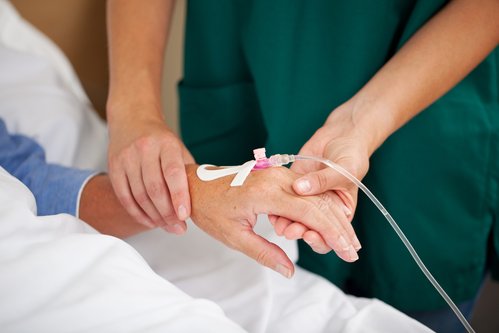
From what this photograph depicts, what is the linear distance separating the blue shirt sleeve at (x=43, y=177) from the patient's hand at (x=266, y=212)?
0.95 feet

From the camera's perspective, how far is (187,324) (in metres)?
0.69

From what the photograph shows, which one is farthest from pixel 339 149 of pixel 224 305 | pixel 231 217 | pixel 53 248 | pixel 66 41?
pixel 66 41

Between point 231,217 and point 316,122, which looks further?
point 316,122

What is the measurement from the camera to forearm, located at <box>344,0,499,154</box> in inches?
39.2

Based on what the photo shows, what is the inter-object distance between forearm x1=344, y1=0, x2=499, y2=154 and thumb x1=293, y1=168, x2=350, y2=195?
0.17 metres

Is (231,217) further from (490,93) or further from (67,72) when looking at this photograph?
(67,72)

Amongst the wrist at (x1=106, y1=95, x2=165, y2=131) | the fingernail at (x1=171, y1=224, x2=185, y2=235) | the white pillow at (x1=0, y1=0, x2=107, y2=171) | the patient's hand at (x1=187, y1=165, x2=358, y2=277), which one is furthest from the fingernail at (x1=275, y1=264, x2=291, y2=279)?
the white pillow at (x1=0, y1=0, x2=107, y2=171)

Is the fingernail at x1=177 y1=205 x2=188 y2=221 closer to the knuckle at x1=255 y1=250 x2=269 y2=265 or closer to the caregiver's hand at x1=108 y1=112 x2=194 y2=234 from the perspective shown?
the caregiver's hand at x1=108 y1=112 x2=194 y2=234

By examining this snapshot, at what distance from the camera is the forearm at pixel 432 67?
100 cm

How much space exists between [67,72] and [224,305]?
3.19 feet

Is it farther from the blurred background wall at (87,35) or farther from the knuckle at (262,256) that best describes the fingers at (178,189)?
the blurred background wall at (87,35)

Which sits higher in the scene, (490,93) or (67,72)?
(490,93)

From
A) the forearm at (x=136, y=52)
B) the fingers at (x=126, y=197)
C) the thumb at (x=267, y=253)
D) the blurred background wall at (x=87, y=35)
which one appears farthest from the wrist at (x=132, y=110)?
the blurred background wall at (x=87, y=35)

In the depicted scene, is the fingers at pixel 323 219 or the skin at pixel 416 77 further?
the skin at pixel 416 77
